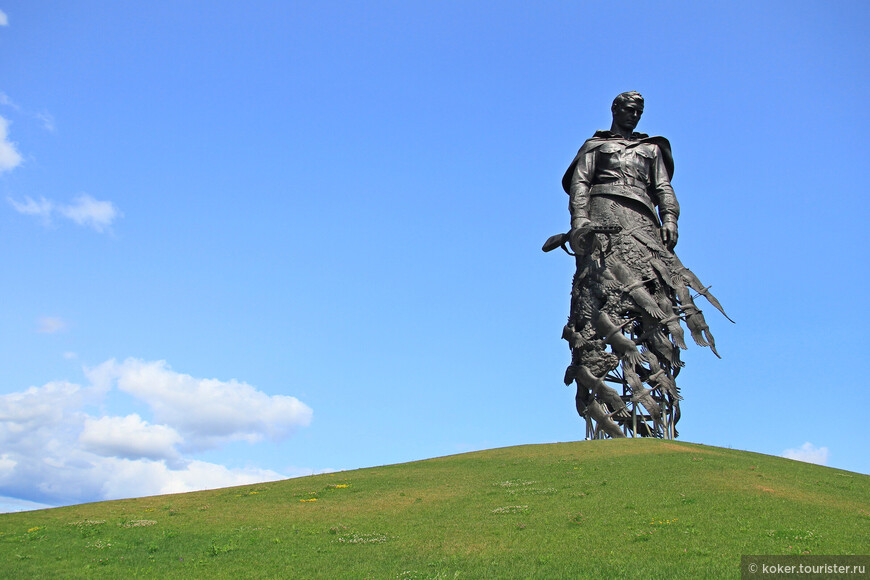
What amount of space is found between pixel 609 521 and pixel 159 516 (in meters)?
11.5

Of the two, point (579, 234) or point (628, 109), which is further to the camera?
point (628, 109)

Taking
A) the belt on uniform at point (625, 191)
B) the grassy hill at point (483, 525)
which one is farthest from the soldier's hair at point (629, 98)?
the grassy hill at point (483, 525)

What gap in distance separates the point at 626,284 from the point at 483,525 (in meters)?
17.5

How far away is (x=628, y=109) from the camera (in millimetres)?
34656

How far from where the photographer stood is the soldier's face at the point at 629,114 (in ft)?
114

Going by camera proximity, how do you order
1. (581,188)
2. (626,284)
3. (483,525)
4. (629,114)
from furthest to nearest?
(629,114)
(581,188)
(626,284)
(483,525)

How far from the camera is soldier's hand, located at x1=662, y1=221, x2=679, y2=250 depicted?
3325cm

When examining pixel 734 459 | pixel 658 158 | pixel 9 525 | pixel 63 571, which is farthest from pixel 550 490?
pixel 658 158

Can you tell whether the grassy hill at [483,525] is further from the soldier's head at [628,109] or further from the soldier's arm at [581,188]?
the soldier's head at [628,109]

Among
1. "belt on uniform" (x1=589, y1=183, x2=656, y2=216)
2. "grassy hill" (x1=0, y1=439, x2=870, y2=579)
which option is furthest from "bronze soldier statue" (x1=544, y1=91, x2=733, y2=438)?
"grassy hill" (x1=0, y1=439, x2=870, y2=579)

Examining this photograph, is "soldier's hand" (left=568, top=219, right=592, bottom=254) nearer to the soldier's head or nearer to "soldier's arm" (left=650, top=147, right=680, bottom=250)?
"soldier's arm" (left=650, top=147, right=680, bottom=250)

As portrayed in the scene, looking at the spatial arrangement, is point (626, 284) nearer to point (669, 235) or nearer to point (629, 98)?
point (669, 235)

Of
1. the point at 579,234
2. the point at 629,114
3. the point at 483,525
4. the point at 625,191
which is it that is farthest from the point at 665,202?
the point at 483,525

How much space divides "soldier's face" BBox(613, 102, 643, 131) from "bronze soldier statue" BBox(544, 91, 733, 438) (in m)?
0.05
